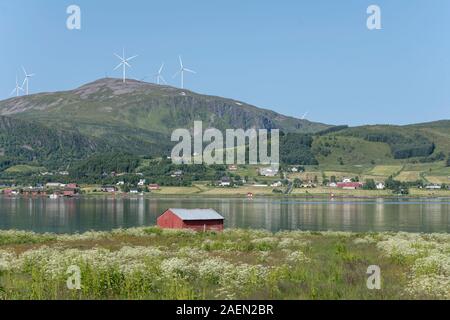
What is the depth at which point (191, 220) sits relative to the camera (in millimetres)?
65812

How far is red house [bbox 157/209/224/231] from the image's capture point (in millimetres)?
65375

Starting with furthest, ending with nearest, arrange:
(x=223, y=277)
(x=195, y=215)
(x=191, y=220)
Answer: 1. (x=195, y=215)
2. (x=191, y=220)
3. (x=223, y=277)

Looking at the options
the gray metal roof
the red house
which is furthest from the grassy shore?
the gray metal roof

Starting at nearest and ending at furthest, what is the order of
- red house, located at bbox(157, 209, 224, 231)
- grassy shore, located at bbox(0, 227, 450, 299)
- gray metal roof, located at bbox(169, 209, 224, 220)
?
grassy shore, located at bbox(0, 227, 450, 299) → red house, located at bbox(157, 209, 224, 231) → gray metal roof, located at bbox(169, 209, 224, 220)

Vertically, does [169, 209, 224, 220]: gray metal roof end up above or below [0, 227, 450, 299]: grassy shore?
below

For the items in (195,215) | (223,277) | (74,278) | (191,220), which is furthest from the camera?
(195,215)

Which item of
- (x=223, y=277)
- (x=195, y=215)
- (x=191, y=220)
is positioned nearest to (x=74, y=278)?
(x=223, y=277)

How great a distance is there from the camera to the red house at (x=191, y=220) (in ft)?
214

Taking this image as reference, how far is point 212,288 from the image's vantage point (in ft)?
71.5

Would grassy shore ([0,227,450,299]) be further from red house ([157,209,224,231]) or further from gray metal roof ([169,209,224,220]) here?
gray metal roof ([169,209,224,220])

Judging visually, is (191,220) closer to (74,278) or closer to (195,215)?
(195,215)

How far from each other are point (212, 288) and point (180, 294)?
9.71ft
